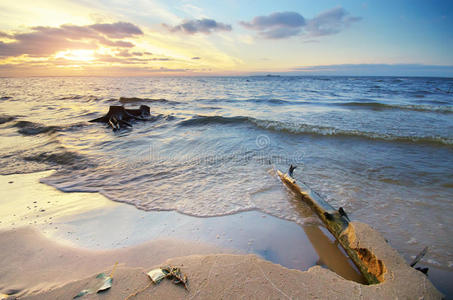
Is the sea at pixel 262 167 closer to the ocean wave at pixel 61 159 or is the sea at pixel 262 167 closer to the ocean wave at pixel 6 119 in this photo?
the ocean wave at pixel 61 159

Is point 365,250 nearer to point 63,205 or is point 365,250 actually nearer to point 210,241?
point 210,241

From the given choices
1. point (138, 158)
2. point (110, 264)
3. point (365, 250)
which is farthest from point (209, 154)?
point (365, 250)

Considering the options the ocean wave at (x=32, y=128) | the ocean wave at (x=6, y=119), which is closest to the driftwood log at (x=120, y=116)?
the ocean wave at (x=32, y=128)

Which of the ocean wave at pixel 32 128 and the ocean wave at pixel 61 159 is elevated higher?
the ocean wave at pixel 32 128

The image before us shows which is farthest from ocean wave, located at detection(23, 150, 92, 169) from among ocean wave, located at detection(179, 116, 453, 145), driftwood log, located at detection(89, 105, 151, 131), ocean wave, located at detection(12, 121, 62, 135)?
ocean wave, located at detection(179, 116, 453, 145)

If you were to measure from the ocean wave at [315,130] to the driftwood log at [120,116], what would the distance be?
2730mm

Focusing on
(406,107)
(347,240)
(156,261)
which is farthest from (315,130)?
(406,107)

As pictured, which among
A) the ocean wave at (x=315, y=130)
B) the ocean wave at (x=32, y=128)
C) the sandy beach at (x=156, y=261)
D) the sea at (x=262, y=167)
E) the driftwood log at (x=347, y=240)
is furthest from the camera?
the ocean wave at (x=32, y=128)

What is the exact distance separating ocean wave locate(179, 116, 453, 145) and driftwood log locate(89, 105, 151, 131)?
273 centimetres

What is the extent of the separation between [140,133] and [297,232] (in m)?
8.48

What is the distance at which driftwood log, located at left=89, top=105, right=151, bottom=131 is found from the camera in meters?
10.6

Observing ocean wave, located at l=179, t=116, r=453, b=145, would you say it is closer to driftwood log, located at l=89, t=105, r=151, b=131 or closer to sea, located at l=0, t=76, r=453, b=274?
sea, located at l=0, t=76, r=453, b=274

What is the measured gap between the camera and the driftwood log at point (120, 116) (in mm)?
10650

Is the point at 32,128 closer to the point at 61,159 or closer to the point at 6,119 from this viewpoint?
the point at 6,119
